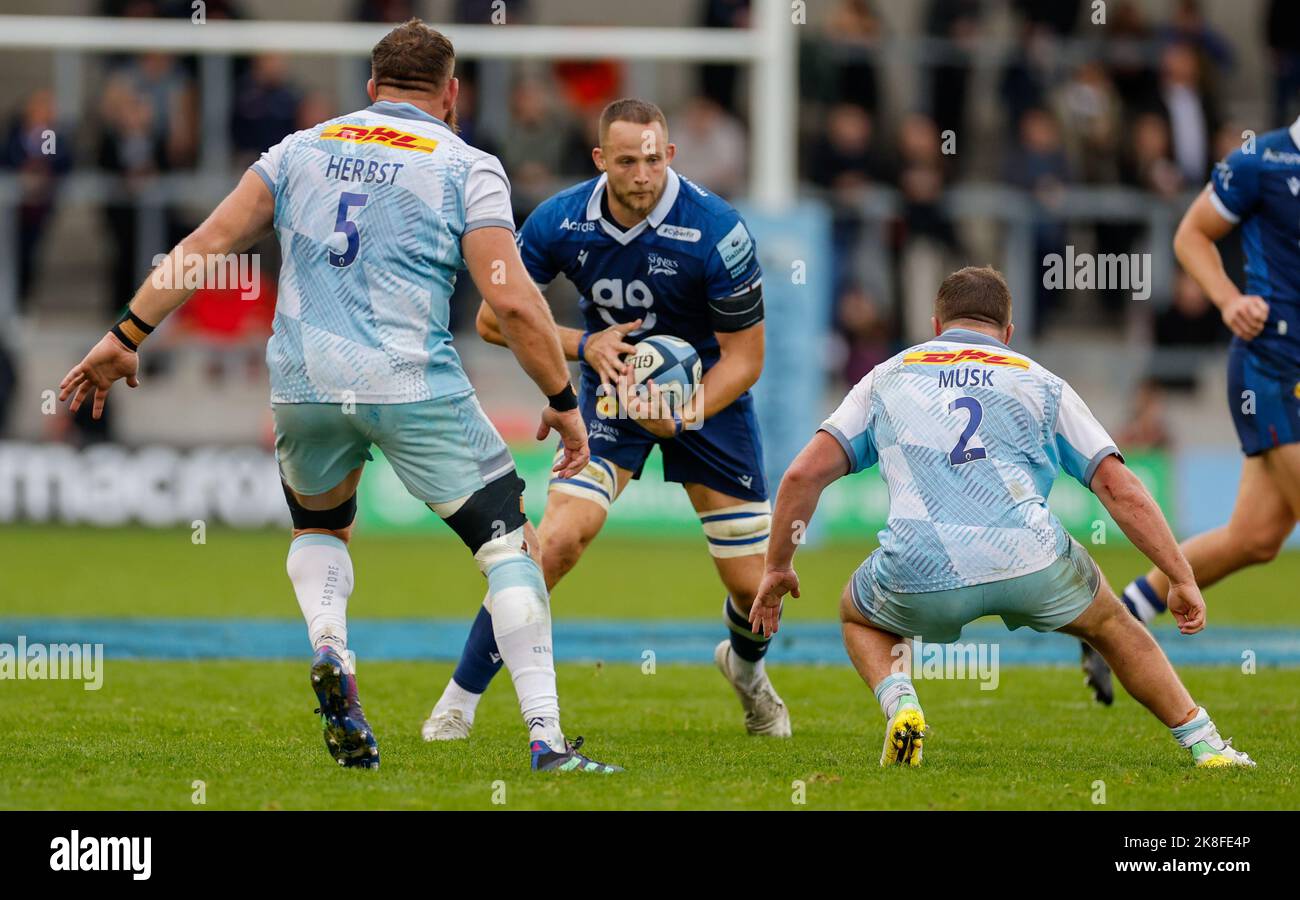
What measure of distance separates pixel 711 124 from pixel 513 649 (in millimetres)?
14238

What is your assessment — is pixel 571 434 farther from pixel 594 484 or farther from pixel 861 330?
pixel 861 330

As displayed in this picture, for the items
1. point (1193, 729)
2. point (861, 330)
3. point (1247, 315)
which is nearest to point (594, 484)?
point (1193, 729)

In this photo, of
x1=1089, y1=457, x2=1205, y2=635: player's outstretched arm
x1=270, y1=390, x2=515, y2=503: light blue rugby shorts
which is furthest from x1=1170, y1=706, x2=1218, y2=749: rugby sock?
x1=270, y1=390, x2=515, y2=503: light blue rugby shorts

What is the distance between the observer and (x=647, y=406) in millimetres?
7770

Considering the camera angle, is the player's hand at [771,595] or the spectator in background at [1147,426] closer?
the player's hand at [771,595]

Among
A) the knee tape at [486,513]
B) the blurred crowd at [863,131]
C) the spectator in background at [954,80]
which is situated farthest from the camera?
the spectator in background at [954,80]

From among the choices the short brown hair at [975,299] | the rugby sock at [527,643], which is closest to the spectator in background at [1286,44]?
the short brown hair at [975,299]

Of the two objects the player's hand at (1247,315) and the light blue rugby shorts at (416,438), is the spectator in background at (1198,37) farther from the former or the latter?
the light blue rugby shorts at (416,438)

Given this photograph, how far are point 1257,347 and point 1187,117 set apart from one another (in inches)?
490

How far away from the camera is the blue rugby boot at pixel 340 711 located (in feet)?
20.2

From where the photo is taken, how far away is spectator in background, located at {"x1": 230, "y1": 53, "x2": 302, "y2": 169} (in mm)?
19328

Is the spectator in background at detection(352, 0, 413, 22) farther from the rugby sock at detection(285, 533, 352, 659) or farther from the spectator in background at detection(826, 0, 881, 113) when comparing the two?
the rugby sock at detection(285, 533, 352, 659)

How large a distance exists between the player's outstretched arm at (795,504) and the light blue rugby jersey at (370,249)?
1.20 m
